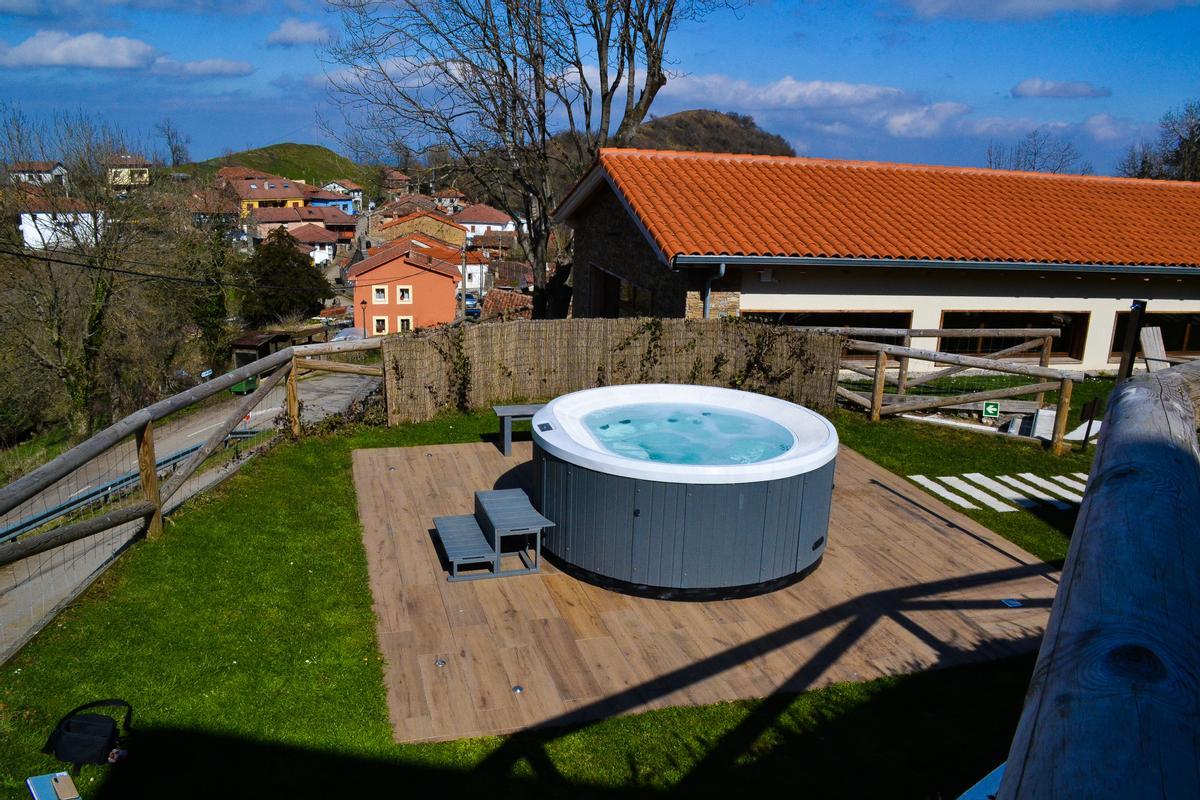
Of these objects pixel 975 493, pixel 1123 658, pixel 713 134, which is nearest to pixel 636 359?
pixel 975 493

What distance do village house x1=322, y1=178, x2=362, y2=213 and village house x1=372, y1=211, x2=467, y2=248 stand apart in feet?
151

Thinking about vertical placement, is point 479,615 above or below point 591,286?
below

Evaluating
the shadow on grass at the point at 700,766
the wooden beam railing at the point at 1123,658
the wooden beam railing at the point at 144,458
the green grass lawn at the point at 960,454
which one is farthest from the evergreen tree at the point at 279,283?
the wooden beam railing at the point at 1123,658

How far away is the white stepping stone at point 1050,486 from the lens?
941 centimetres

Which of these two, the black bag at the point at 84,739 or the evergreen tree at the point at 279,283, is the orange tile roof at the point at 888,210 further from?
the evergreen tree at the point at 279,283

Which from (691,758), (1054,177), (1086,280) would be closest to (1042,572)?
(691,758)

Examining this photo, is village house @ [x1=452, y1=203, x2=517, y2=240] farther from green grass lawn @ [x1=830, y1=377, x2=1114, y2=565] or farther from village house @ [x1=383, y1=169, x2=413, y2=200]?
green grass lawn @ [x1=830, y1=377, x2=1114, y2=565]

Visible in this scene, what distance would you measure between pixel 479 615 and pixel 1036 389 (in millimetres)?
9110

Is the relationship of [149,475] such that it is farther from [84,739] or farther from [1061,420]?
[1061,420]

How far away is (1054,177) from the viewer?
64.2ft

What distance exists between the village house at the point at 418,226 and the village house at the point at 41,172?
47.2m

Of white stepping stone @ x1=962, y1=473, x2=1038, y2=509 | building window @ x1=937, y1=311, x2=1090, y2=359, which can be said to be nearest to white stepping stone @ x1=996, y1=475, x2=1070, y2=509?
white stepping stone @ x1=962, y1=473, x2=1038, y2=509

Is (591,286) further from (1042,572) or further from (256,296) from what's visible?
(256,296)

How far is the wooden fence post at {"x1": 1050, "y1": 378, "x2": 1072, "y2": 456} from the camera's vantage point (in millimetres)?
10844
